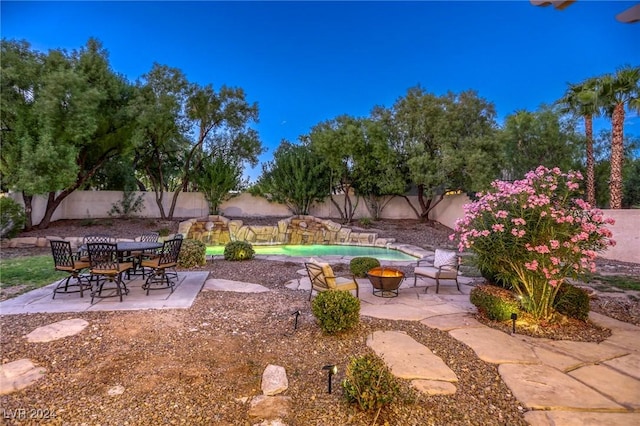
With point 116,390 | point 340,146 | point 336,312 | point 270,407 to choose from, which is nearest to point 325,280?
point 336,312

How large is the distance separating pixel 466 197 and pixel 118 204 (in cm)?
1552

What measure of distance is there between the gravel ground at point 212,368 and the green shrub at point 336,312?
0.39 ft

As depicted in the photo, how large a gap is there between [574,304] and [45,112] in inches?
487

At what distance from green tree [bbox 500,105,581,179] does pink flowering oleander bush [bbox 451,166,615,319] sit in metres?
10.2

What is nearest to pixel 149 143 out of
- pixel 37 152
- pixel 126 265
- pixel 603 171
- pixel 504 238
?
pixel 37 152

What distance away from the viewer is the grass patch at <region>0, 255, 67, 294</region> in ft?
Answer: 18.5

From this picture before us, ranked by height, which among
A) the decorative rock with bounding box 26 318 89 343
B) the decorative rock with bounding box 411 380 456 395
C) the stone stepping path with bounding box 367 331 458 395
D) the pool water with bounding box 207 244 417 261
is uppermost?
the decorative rock with bounding box 26 318 89 343

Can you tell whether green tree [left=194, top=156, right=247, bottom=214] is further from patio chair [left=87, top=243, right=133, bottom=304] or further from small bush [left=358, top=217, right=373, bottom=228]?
patio chair [left=87, top=243, right=133, bottom=304]

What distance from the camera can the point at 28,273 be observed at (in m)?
6.38

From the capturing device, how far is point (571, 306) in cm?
405

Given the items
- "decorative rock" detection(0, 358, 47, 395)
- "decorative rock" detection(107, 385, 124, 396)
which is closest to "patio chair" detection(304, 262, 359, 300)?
"decorative rock" detection(107, 385, 124, 396)

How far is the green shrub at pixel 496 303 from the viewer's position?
3992mm

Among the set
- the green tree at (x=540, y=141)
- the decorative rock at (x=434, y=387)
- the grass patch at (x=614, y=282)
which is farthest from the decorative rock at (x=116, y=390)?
the green tree at (x=540, y=141)

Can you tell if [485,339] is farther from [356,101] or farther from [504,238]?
[356,101]
